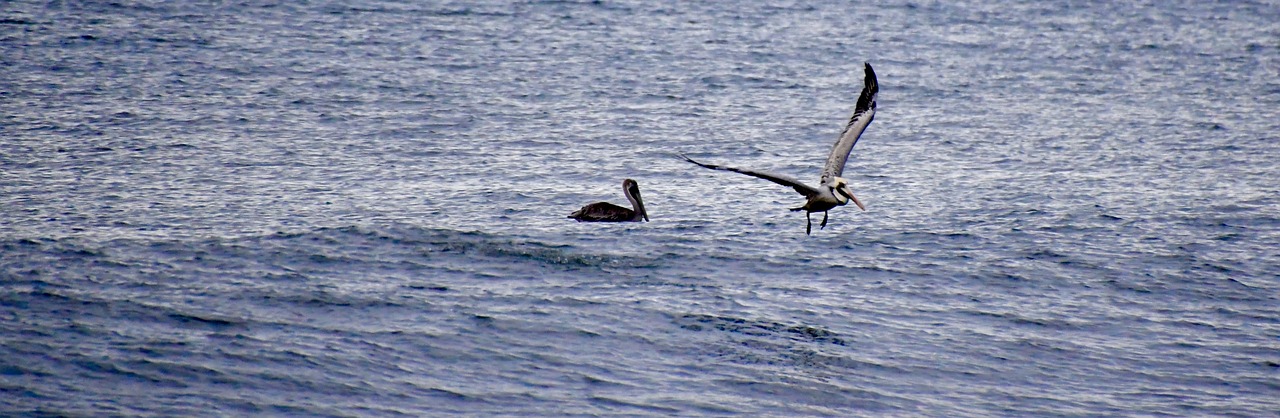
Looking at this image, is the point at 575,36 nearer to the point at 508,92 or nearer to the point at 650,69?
the point at 650,69

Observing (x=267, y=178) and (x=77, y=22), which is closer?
(x=267, y=178)

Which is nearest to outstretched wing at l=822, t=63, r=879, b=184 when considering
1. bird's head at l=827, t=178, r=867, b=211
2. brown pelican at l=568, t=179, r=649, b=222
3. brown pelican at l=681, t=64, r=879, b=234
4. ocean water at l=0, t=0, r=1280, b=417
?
brown pelican at l=681, t=64, r=879, b=234

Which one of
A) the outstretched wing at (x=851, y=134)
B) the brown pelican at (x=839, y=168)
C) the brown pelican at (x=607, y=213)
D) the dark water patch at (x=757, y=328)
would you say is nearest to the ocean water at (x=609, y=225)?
the dark water patch at (x=757, y=328)

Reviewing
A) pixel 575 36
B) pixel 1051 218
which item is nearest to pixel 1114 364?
pixel 1051 218

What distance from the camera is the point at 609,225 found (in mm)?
19016

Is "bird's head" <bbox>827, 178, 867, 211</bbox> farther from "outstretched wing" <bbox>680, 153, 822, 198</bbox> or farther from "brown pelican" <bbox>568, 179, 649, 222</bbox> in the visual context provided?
"brown pelican" <bbox>568, 179, 649, 222</bbox>

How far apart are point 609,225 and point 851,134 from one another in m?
3.81

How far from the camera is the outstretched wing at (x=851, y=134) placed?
16625 millimetres

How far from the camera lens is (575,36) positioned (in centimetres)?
3244

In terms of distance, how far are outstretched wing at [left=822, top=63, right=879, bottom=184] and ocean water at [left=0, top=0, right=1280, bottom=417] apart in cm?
139

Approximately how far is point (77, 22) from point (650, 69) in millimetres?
12462

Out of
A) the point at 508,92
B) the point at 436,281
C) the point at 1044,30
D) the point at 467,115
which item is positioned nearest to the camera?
the point at 436,281

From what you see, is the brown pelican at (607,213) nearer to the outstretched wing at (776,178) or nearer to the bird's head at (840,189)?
the outstretched wing at (776,178)

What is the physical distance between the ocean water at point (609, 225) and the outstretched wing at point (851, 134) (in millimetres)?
1388
